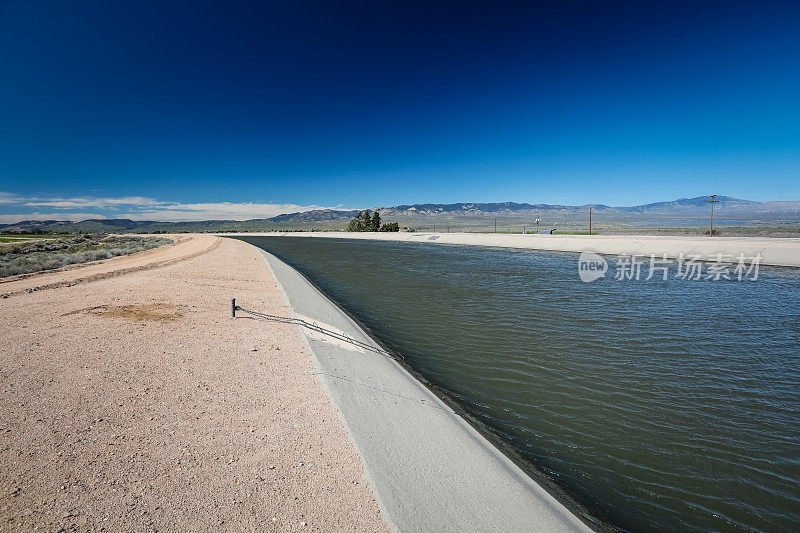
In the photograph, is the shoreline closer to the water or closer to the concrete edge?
the water

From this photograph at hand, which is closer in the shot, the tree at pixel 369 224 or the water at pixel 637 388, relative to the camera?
the water at pixel 637 388

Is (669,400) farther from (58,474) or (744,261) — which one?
(744,261)

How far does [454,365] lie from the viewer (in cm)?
686

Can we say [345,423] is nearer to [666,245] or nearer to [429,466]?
[429,466]

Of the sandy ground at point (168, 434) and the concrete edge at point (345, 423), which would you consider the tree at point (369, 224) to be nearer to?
the concrete edge at point (345, 423)

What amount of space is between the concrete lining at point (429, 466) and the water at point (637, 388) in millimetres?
699

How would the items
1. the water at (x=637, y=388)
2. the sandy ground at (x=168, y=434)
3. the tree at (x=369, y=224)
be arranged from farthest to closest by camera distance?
1. the tree at (x=369, y=224)
2. the water at (x=637, y=388)
3. the sandy ground at (x=168, y=434)

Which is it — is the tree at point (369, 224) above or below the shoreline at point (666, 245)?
above

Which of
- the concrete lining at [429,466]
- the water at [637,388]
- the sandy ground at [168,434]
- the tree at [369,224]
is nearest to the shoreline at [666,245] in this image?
the water at [637,388]

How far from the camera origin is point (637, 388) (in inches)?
224

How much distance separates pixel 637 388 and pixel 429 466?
4.19 m

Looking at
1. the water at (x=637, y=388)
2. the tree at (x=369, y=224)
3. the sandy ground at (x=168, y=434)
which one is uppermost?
the tree at (x=369, y=224)

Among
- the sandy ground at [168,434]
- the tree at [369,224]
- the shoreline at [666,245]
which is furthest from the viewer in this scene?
the tree at [369,224]

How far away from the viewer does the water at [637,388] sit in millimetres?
3639
